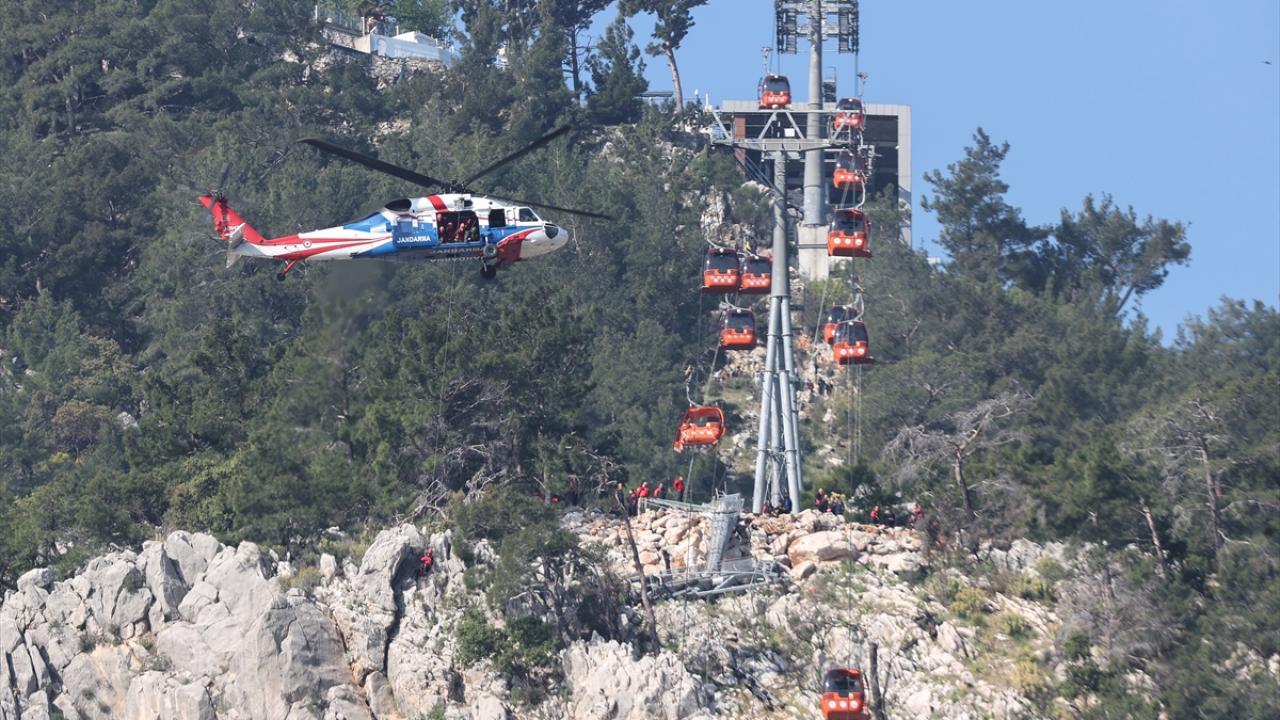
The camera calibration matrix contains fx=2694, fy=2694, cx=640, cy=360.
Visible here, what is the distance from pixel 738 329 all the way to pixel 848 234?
14.3 ft

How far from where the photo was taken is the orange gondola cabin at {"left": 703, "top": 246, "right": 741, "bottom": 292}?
3150 inches

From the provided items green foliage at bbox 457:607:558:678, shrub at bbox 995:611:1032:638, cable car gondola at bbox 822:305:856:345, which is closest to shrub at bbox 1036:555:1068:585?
shrub at bbox 995:611:1032:638

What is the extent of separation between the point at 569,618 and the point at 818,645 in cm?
648

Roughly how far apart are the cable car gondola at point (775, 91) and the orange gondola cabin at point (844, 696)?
3840 cm

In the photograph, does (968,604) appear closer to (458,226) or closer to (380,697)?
(380,697)

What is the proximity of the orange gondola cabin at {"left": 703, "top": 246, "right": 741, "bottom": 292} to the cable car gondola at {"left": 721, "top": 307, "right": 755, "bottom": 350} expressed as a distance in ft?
3.50

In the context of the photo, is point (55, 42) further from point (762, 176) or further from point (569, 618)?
point (569, 618)

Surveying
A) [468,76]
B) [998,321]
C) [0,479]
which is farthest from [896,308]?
[0,479]

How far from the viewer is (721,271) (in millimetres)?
80000

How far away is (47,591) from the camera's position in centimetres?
7025

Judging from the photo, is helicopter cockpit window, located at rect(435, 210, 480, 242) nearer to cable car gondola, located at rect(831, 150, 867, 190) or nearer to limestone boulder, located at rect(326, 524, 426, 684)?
limestone boulder, located at rect(326, 524, 426, 684)

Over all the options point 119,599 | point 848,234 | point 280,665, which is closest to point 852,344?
point 848,234

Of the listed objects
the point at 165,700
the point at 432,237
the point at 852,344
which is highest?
the point at 432,237

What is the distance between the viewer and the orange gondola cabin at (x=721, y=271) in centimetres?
8000
